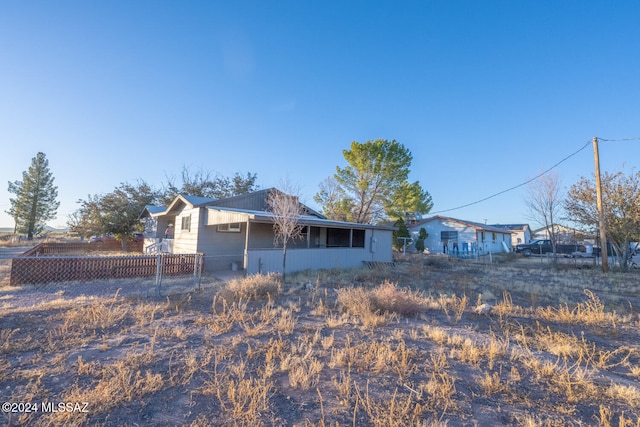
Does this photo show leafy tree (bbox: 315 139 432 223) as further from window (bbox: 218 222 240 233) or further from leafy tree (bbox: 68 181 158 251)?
leafy tree (bbox: 68 181 158 251)

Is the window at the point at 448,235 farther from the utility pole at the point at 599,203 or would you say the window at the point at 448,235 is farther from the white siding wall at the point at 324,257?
the white siding wall at the point at 324,257

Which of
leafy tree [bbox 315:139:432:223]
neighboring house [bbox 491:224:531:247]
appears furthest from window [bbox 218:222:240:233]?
neighboring house [bbox 491:224:531:247]

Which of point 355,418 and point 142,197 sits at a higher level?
point 142,197

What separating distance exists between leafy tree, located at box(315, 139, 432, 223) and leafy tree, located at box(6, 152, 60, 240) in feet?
126

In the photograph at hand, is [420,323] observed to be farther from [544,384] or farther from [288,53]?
[288,53]

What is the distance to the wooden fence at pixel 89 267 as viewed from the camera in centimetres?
837

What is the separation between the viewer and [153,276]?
1036 cm

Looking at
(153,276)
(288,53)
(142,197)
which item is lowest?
(153,276)

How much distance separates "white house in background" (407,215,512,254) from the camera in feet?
89.6

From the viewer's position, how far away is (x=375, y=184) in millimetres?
23906

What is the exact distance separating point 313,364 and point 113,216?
76.6ft

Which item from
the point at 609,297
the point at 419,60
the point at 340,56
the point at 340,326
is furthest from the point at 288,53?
the point at 609,297

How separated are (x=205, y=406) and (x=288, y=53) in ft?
43.7

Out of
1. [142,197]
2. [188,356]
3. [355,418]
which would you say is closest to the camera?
[355,418]
